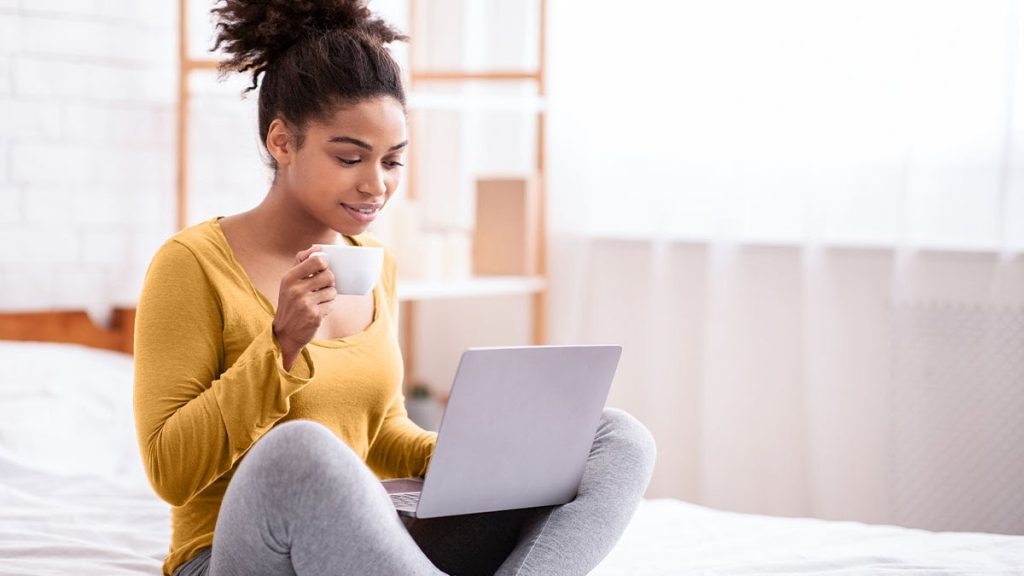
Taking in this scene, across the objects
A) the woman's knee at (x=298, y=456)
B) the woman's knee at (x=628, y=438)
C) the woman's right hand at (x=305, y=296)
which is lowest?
the woman's knee at (x=628, y=438)

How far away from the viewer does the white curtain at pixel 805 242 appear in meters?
2.42

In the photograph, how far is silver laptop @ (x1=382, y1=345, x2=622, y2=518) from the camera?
3.75ft

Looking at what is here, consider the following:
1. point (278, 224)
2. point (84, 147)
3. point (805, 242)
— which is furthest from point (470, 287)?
point (278, 224)

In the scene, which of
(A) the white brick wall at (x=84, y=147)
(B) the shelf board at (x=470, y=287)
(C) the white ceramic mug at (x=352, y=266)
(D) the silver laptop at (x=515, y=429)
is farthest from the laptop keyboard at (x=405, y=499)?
(A) the white brick wall at (x=84, y=147)

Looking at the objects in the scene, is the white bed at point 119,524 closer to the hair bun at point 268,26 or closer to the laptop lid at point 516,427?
the laptop lid at point 516,427

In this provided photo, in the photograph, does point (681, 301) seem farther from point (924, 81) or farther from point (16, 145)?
point (16, 145)

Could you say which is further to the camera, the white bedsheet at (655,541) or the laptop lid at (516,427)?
the white bedsheet at (655,541)

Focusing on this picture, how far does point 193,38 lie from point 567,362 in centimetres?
165

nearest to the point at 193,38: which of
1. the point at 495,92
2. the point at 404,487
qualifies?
the point at 495,92

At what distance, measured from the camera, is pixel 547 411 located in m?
1.22

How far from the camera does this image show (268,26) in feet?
4.64

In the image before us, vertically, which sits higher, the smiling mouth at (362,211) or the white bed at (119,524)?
the smiling mouth at (362,211)

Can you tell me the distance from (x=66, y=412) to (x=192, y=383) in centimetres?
89

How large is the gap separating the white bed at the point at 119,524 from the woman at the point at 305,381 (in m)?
0.21
